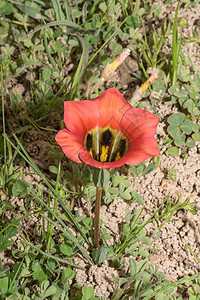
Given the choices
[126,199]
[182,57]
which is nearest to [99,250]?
[126,199]

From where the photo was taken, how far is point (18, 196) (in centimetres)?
311

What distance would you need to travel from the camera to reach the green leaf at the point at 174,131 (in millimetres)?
3423

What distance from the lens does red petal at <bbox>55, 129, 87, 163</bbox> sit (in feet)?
6.98

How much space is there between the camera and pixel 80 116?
2.34 m

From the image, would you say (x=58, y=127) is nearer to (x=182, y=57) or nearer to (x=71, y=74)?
(x=71, y=74)

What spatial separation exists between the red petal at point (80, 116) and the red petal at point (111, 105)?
4 centimetres

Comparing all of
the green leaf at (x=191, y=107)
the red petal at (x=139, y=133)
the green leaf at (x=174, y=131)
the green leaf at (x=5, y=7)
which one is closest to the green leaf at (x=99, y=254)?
the red petal at (x=139, y=133)

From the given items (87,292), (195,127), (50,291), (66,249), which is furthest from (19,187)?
Answer: (195,127)

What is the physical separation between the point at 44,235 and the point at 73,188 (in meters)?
0.52

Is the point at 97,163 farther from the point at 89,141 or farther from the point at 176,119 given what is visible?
the point at 176,119

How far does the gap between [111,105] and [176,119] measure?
121 centimetres

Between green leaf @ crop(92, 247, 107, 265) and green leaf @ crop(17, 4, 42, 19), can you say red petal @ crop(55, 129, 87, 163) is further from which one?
green leaf @ crop(17, 4, 42, 19)

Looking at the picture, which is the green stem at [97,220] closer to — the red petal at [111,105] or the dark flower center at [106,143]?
the dark flower center at [106,143]

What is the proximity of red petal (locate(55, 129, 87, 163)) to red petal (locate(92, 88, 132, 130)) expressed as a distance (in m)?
0.33
